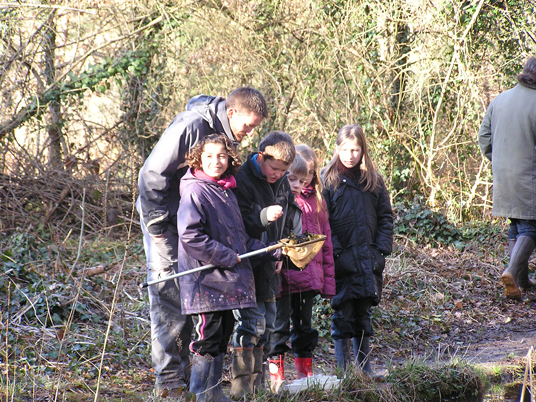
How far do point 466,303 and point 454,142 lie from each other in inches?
125

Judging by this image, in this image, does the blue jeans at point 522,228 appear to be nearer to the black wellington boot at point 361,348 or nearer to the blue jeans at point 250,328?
the black wellington boot at point 361,348

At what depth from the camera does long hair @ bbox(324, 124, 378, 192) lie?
456cm

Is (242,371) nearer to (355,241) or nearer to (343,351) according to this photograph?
(343,351)

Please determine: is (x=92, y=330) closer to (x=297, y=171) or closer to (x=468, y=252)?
(x=297, y=171)

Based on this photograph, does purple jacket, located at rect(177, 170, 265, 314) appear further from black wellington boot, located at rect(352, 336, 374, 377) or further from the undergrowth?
black wellington boot, located at rect(352, 336, 374, 377)

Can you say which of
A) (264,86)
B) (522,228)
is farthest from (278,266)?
(264,86)

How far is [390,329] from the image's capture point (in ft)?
19.3

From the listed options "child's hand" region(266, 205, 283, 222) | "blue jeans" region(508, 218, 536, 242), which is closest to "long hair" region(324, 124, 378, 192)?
"child's hand" region(266, 205, 283, 222)

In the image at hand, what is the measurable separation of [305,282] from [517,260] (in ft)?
9.58

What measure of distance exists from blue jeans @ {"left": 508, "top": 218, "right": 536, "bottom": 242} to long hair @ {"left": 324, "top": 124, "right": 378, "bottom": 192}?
→ 7.90 ft

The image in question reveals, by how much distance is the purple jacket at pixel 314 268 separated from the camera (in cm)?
420

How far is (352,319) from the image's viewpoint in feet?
14.9

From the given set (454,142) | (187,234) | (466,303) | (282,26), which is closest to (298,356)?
(187,234)

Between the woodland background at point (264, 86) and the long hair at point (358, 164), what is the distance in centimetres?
355
